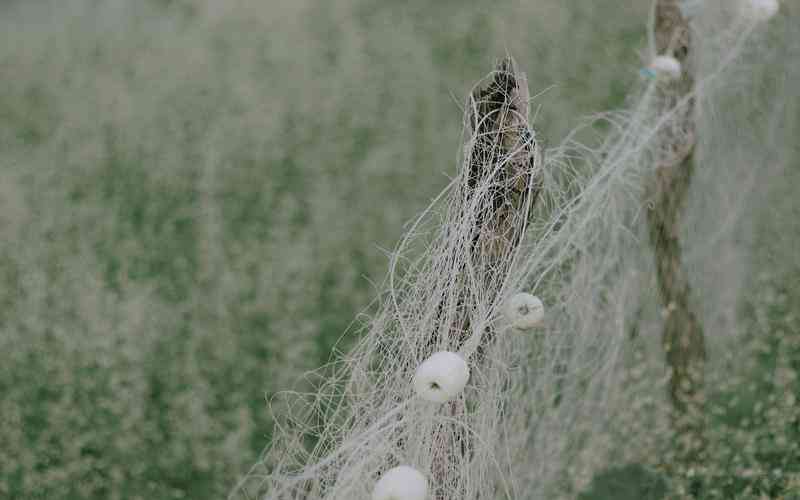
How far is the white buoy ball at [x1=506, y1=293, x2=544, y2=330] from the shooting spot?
2299 mm

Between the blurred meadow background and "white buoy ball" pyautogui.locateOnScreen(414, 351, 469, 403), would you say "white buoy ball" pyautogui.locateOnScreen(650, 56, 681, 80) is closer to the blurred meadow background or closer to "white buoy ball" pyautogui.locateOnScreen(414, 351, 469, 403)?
the blurred meadow background

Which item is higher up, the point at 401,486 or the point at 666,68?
the point at 666,68

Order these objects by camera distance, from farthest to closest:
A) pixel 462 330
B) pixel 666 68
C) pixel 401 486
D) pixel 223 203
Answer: pixel 223 203 → pixel 666 68 → pixel 462 330 → pixel 401 486

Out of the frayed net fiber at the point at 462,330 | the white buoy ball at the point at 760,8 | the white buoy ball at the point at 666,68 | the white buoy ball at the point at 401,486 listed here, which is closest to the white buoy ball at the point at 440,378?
the frayed net fiber at the point at 462,330

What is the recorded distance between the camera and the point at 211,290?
5.30 m

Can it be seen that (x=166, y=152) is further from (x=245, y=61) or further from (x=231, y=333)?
(x=231, y=333)

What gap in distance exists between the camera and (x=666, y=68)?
342cm

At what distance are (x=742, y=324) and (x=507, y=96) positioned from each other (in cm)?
254

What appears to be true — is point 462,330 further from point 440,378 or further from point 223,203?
point 223,203

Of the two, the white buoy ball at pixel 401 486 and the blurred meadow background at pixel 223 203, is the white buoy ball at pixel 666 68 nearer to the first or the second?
the blurred meadow background at pixel 223 203

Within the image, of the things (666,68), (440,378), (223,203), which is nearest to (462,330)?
(440,378)

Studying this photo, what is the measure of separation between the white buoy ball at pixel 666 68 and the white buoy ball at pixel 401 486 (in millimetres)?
2175

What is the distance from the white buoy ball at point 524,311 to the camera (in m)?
2.30

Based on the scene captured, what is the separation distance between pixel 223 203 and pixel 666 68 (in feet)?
12.3
